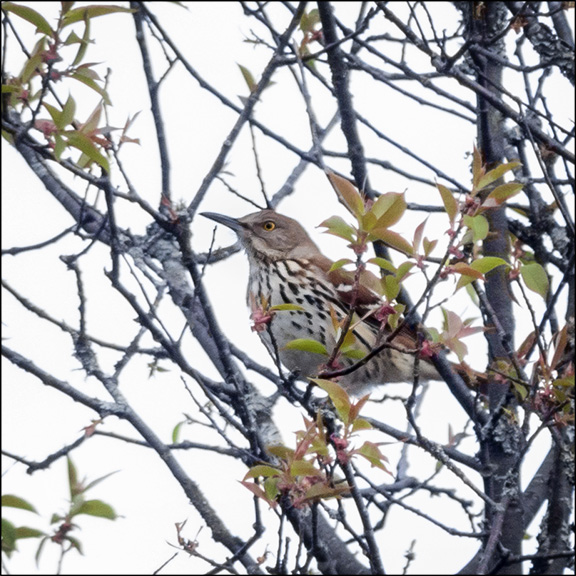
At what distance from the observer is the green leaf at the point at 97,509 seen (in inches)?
103

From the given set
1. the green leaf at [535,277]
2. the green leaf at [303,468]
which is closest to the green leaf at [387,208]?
the green leaf at [303,468]

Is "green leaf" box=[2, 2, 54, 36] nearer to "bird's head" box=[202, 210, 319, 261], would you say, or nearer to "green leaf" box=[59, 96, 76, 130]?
"green leaf" box=[59, 96, 76, 130]

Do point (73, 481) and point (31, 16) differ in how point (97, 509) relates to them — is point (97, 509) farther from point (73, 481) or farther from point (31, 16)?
point (31, 16)

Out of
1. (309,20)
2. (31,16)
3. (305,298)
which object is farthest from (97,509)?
(309,20)

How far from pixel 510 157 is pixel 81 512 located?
2.60 meters

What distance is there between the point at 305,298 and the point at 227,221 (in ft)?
2.33

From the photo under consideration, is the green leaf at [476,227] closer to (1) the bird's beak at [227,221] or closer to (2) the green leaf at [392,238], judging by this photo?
(2) the green leaf at [392,238]

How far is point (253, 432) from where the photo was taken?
10.6 ft

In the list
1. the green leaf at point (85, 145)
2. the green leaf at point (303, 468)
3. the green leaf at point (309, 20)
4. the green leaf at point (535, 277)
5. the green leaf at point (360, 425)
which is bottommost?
the green leaf at point (303, 468)

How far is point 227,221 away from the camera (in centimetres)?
497

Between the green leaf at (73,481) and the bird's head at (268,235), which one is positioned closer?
the green leaf at (73,481)

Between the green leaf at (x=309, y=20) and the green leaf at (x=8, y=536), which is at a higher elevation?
the green leaf at (x=309, y=20)

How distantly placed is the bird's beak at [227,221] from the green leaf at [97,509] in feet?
7.71

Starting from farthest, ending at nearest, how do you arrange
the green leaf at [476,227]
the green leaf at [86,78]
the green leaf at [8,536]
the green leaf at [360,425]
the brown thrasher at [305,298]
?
the brown thrasher at [305,298] → the green leaf at [86,78] → the green leaf at [8,536] → the green leaf at [360,425] → the green leaf at [476,227]
